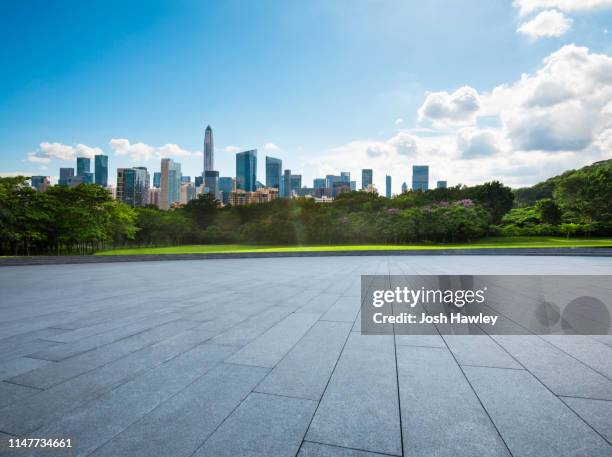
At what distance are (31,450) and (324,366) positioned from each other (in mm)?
2417

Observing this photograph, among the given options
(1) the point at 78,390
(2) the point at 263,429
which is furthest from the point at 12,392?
(2) the point at 263,429

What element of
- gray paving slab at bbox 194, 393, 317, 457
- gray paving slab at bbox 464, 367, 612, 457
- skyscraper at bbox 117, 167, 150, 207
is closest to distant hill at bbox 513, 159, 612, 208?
gray paving slab at bbox 464, 367, 612, 457

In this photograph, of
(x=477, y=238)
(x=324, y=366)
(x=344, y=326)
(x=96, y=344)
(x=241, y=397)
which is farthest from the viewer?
(x=477, y=238)

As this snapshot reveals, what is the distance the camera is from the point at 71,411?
2.61 meters

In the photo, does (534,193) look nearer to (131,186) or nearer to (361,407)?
(361,407)

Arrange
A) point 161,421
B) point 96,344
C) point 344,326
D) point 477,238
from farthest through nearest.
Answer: point 477,238 < point 344,326 < point 96,344 < point 161,421

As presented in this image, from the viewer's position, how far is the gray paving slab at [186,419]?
2143mm

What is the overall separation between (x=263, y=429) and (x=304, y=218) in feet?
175

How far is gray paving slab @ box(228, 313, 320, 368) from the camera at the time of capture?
12.1 ft

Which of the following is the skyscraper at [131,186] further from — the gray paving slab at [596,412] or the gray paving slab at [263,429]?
the gray paving slab at [596,412]

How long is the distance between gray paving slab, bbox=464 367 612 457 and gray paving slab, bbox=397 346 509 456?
4.1 inches

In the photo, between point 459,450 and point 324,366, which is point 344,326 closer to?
point 324,366

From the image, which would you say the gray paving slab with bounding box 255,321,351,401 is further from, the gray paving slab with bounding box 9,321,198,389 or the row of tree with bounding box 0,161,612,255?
the row of tree with bounding box 0,161,612,255

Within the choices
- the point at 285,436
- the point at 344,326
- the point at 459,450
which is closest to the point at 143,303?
the point at 344,326
